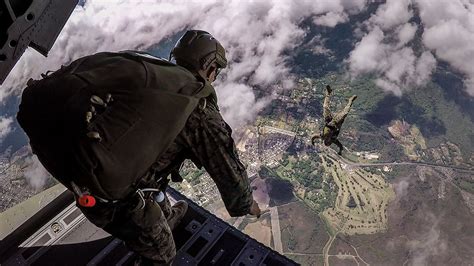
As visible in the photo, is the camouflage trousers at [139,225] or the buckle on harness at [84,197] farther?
the camouflage trousers at [139,225]

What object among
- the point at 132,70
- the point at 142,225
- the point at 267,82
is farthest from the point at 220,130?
the point at 267,82

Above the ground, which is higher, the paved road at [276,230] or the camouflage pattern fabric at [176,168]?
the camouflage pattern fabric at [176,168]

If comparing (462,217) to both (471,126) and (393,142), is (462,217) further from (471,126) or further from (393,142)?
(471,126)

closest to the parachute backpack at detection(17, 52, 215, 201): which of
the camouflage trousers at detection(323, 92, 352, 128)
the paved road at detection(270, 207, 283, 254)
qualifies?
the camouflage trousers at detection(323, 92, 352, 128)

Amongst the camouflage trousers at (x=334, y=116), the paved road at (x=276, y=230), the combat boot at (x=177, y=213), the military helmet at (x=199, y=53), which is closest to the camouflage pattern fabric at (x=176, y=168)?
the military helmet at (x=199, y=53)

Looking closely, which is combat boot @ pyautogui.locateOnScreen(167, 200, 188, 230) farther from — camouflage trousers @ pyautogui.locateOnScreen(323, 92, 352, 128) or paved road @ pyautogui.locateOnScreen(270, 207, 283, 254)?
paved road @ pyautogui.locateOnScreen(270, 207, 283, 254)

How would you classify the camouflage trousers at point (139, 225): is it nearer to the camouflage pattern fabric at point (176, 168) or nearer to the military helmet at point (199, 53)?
the camouflage pattern fabric at point (176, 168)
